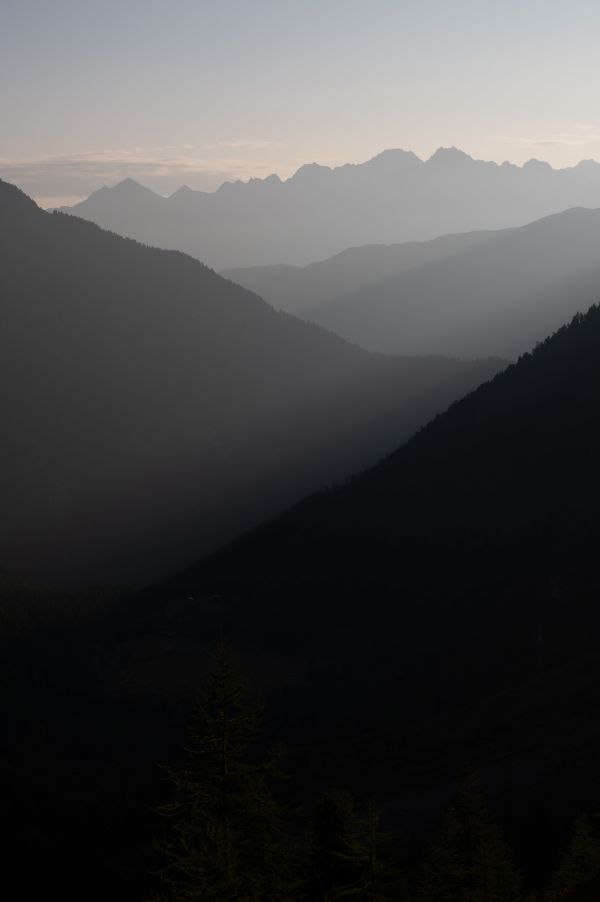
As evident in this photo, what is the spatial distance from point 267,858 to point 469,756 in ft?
395

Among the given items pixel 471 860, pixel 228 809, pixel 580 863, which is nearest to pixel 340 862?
pixel 228 809

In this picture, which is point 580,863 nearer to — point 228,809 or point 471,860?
point 471,860

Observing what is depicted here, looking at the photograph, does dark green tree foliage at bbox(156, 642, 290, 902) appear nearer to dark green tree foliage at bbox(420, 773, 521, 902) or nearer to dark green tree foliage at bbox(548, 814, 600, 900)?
dark green tree foliage at bbox(420, 773, 521, 902)

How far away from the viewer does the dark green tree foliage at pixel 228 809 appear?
33.2 meters

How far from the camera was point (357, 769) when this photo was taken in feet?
512

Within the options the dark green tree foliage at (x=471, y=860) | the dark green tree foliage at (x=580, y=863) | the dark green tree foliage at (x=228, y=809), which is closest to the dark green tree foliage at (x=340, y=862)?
the dark green tree foliage at (x=228, y=809)

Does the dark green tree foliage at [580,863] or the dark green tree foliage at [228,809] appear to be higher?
the dark green tree foliage at [228,809]

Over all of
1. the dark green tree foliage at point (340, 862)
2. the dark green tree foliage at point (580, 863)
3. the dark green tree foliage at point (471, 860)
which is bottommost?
the dark green tree foliage at point (580, 863)

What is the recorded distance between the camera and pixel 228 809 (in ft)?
115

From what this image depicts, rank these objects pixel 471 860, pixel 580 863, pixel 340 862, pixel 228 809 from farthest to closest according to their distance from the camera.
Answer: pixel 580 863 → pixel 471 860 → pixel 228 809 → pixel 340 862

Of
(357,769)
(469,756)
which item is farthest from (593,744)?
(357,769)

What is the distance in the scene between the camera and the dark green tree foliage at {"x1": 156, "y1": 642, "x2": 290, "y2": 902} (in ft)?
109

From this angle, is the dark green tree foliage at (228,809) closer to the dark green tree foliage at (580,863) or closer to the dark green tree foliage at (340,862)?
the dark green tree foliage at (340,862)

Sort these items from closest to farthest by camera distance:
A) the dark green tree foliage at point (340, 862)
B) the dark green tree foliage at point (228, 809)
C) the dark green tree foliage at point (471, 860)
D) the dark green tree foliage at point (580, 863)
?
1. the dark green tree foliage at point (228, 809)
2. the dark green tree foliage at point (340, 862)
3. the dark green tree foliage at point (471, 860)
4. the dark green tree foliage at point (580, 863)
